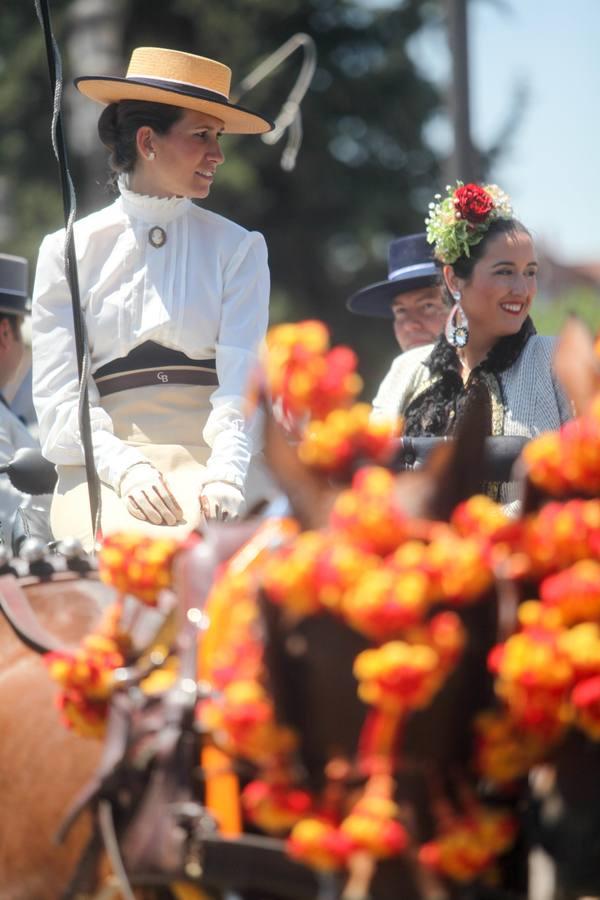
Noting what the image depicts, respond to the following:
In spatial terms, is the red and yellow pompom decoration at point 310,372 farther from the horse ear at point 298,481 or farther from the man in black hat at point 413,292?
the man in black hat at point 413,292

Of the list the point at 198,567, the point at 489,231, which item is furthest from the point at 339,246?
the point at 198,567

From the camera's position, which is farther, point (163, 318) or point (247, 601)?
point (163, 318)

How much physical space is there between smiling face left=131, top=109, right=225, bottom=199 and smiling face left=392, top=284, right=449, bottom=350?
2047mm

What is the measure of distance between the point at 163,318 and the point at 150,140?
53 centimetres

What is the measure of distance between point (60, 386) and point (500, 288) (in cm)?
140

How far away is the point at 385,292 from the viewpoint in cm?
602

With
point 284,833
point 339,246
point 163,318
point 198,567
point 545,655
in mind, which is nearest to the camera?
point 545,655

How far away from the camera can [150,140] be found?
397 centimetres

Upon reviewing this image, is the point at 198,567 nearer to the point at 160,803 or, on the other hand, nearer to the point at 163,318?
the point at 160,803

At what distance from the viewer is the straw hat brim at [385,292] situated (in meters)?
5.87

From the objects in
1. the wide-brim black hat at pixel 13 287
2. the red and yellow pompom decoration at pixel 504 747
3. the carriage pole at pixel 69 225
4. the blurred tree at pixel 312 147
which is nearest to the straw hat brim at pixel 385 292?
the wide-brim black hat at pixel 13 287

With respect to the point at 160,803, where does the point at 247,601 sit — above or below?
above

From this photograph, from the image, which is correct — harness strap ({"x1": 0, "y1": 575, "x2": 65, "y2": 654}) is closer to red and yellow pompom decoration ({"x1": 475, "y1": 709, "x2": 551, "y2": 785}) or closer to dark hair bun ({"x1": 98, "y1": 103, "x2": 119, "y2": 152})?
red and yellow pompom decoration ({"x1": 475, "y1": 709, "x2": 551, "y2": 785})

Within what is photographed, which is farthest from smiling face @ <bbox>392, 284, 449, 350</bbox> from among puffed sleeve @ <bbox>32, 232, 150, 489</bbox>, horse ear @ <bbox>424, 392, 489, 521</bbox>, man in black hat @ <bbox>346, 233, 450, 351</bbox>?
horse ear @ <bbox>424, 392, 489, 521</bbox>
